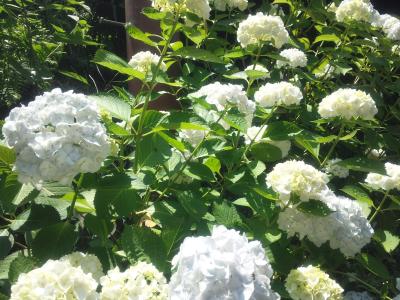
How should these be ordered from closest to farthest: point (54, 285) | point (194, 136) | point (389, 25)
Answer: point (54, 285), point (194, 136), point (389, 25)

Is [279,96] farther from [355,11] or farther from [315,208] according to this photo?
[355,11]

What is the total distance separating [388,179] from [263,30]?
0.80m

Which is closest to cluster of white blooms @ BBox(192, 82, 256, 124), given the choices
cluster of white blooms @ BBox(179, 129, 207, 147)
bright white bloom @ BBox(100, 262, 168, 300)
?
cluster of white blooms @ BBox(179, 129, 207, 147)

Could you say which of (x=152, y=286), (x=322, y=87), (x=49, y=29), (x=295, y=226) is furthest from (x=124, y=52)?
(x=152, y=286)

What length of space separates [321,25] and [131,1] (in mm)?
1181

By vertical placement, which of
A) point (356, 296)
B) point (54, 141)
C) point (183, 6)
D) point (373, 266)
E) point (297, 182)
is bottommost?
point (356, 296)

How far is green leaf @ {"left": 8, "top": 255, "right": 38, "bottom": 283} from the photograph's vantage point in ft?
4.38

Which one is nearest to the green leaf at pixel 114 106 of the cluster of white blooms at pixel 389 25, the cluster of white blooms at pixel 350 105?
the cluster of white blooms at pixel 350 105

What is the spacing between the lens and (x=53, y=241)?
1538mm

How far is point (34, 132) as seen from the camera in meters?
1.38

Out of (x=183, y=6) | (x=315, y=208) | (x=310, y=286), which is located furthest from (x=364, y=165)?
(x=183, y=6)

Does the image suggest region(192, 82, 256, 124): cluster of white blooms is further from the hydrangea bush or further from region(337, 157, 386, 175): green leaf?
region(337, 157, 386, 175): green leaf

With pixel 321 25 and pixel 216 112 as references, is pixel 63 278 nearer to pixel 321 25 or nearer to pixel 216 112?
pixel 216 112

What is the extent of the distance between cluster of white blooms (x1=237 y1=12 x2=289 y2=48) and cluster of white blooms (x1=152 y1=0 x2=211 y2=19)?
445 millimetres
